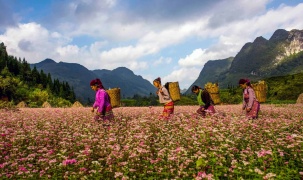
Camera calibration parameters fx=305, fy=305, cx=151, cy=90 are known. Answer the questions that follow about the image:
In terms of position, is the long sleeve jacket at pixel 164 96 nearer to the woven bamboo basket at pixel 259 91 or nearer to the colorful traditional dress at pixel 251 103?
the colorful traditional dress at pixel 251 103

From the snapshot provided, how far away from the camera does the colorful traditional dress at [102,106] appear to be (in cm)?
1229

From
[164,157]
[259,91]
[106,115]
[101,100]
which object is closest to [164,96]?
[106,115]

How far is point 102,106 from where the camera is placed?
12281mm

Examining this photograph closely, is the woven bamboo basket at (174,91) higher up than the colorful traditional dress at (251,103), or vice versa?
the woven bamboo basket at (174,91)

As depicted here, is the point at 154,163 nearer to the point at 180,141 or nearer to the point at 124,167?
the point at 124,167

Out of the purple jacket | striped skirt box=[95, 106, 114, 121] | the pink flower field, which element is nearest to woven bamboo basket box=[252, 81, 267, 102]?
the pink flower field

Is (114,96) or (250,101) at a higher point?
(114,96)

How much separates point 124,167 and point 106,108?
6.18 metres

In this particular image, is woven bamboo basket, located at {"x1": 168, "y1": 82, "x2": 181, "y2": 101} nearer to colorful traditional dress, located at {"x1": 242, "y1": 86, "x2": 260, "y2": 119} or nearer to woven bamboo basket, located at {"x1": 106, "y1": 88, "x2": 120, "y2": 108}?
woven bamboo basket, located at {"x1": 106, "y1": 88, "x2": 120, "y2": 108}

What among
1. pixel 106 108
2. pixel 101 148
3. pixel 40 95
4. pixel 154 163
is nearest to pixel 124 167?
pixel 154 163

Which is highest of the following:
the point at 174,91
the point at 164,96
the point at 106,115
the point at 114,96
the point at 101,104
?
the point at 174,91

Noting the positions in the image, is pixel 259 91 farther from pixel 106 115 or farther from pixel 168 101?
pixel 106 115

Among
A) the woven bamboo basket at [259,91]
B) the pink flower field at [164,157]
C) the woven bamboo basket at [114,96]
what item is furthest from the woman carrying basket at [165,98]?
the woven bamboo basket at [259,91]

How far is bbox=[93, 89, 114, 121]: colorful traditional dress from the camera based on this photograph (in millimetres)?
12289
